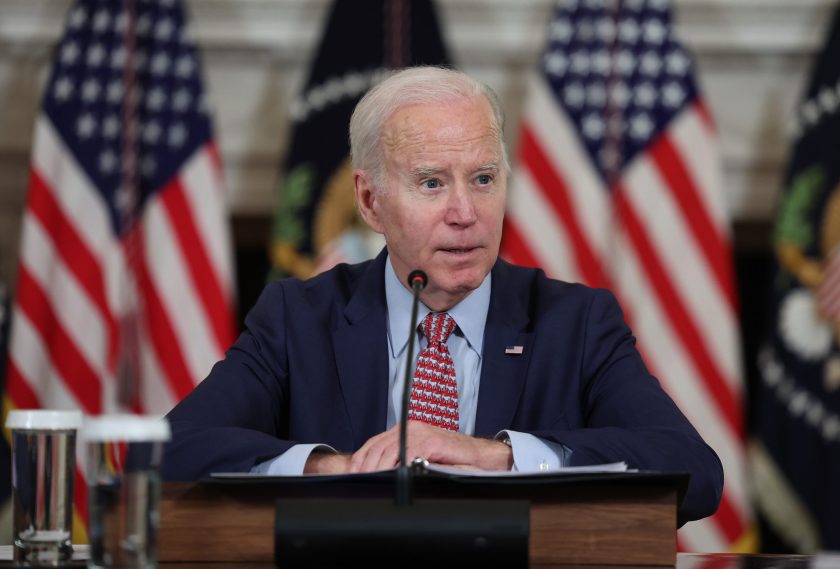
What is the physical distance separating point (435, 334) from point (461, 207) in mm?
278

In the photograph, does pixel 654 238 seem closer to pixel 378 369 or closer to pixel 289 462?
pixel 378 369

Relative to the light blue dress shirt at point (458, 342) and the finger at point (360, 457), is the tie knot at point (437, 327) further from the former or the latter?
the finger at point (360, 457)

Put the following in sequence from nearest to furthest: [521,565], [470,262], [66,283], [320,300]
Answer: [521,565] → [470,262] → [320,300] → [66,283]

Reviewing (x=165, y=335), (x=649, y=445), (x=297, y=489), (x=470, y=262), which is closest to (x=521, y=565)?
(x=297, y=489)

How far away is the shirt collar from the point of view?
8.23ft

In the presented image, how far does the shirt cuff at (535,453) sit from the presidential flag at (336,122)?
2.25 metres

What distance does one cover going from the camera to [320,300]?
2600 mm

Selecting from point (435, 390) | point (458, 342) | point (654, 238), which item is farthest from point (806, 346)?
point (435, 390)

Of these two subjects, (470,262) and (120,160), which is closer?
(470,262)

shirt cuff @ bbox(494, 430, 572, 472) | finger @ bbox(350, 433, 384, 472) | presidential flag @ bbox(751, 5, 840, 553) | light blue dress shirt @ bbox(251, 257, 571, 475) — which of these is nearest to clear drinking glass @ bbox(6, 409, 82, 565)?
finger @ bbox(350, 433, 384, 472)

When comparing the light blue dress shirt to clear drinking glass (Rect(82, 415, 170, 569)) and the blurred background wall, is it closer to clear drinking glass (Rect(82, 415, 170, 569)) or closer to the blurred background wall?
clear drinking glass (Rect(82, 415, 170, 569))

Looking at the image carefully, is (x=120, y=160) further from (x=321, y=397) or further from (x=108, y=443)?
(x=108, y=443)

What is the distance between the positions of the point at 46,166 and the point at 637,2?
209cm

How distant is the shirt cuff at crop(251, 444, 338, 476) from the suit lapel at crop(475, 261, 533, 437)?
0.40 metres
